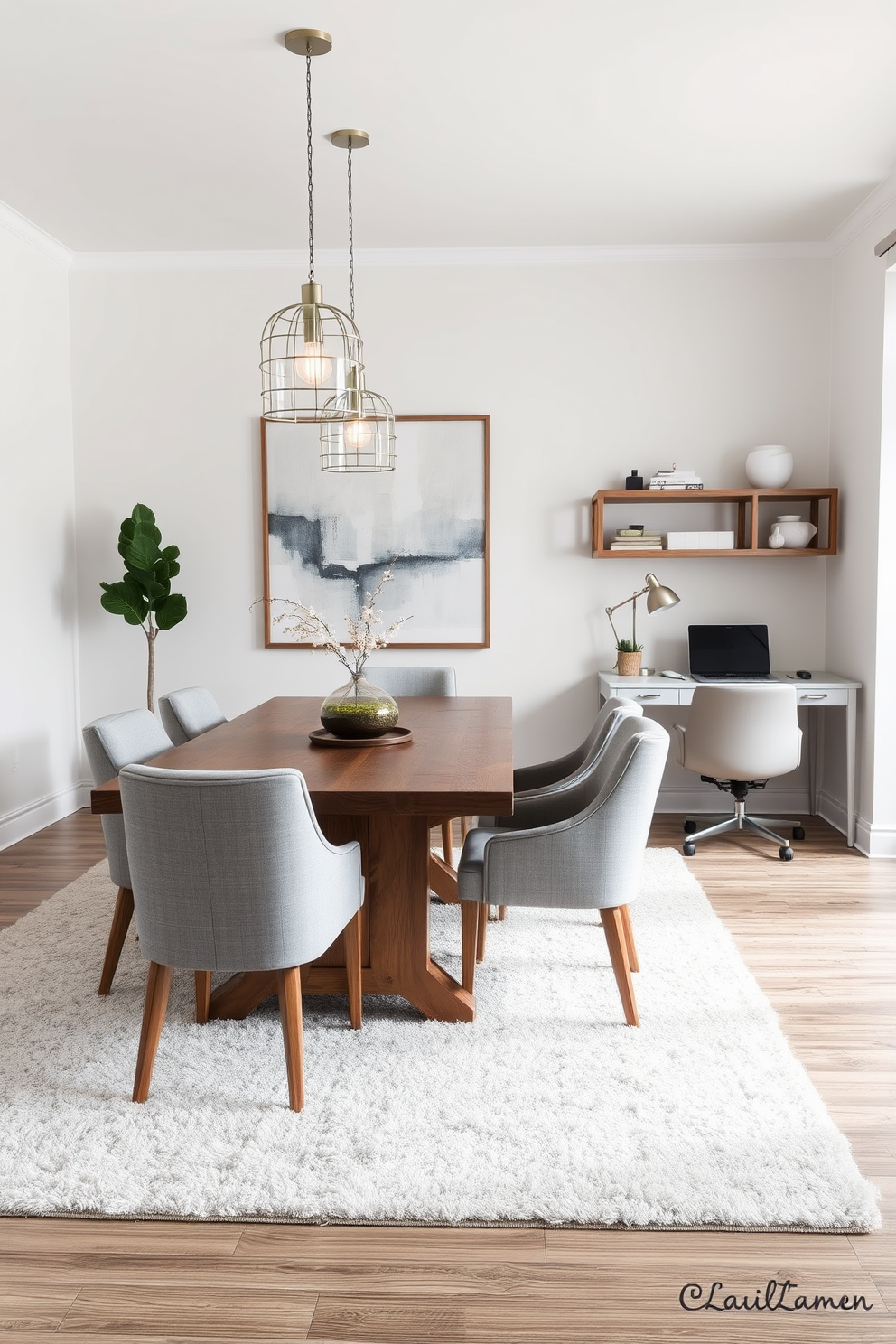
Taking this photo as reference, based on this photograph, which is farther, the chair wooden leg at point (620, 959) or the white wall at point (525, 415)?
the white wall at point (525, 415)

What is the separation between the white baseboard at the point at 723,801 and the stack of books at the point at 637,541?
1289mm

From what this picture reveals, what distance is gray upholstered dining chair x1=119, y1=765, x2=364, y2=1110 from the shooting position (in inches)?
83.6

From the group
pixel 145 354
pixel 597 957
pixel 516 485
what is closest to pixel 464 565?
pixel 516 485

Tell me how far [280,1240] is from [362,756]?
→ 1.29 m

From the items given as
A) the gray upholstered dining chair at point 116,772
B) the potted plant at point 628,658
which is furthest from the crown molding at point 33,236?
the potted plant at point 628,658

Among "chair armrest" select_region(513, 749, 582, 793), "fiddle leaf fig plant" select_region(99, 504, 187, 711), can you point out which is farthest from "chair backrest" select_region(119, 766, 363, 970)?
"fiddle leaf fig plant" select_region(99, 504, 187, 711)

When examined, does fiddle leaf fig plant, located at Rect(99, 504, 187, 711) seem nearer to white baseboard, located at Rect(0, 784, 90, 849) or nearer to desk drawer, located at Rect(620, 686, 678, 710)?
white baseboard, located at Rect(0, 784, 90, 849)

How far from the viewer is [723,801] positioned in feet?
18.0

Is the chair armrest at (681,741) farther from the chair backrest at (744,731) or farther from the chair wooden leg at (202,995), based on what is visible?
the chair wooden leg at (202,995)

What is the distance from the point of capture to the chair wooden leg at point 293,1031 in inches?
89.7

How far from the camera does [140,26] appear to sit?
10.1 feet

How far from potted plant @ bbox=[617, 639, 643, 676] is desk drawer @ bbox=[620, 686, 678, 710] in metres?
0.24

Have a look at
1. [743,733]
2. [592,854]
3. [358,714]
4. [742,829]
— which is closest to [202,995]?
[358,714]
